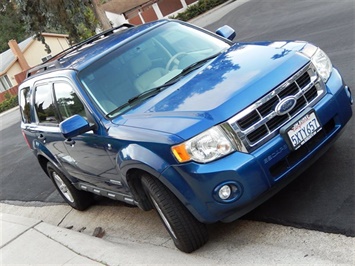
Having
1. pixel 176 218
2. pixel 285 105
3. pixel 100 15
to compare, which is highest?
pixel 100 15

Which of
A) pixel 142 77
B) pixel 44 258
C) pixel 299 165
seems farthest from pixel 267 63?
pixel 44 258

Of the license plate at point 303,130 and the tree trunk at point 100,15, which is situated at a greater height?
the tree trunk at point 100,15

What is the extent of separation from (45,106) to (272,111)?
319 cm

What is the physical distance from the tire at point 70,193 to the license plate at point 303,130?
11.8 feet

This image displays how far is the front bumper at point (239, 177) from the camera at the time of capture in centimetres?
374

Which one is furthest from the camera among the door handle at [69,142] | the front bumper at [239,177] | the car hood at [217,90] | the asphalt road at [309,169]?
the door handle at [69,142]

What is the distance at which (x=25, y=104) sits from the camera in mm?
6844

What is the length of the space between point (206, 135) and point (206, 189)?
0.41 m

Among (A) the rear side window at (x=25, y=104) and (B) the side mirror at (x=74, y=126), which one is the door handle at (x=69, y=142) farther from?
(A) the rear side window at (x=25, y=104)

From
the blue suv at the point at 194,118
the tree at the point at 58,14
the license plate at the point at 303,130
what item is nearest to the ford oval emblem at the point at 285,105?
the blue suv at the point at 194,118

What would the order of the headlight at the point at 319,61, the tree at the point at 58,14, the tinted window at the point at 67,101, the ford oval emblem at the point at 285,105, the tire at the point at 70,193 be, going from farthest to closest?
the tree at the point at 58,14, the tire at the point at 70,193, the tinted window at the point at 67,101, the headlight at the point at 319,61, the ford oval emblem at the point at 285,105

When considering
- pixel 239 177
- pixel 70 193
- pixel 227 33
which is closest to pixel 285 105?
pixel 239 177

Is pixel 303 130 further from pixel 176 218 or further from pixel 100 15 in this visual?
pixel 100 15

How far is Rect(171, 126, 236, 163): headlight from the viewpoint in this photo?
12.4 feet
